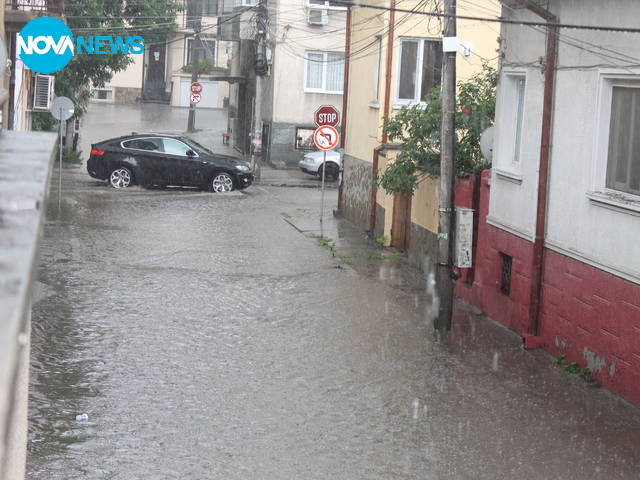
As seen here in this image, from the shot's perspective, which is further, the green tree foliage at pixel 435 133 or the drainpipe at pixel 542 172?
the green tree foliage at pixel 435 133

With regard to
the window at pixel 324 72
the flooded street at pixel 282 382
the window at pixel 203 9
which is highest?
the window at pixel 203 9

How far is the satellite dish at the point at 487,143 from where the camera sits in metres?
12.5

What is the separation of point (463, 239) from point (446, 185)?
0.72 m

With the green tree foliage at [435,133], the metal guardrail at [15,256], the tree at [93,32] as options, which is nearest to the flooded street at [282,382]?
the green tree foliage at [435,133]

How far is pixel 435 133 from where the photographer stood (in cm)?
1394

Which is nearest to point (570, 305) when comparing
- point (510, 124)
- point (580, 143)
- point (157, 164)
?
point (580, 143)

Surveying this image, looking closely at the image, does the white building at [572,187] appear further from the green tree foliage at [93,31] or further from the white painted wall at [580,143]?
the green tree foliage at [93,31]

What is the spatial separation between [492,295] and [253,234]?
7074mm

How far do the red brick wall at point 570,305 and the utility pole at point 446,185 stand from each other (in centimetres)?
89

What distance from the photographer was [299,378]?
28.8ft

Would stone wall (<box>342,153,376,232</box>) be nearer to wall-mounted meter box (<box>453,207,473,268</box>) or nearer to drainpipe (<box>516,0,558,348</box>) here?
wall-mounted meter box (<box>453,207,473,268</box>)

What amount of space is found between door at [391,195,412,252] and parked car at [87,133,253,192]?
26.9 ft

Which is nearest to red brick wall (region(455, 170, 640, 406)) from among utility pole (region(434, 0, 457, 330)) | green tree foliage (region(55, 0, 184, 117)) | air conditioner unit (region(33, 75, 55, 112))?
utility pole (region(434, 0, 457, 330))

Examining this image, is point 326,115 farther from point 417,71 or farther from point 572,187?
point 572,187
